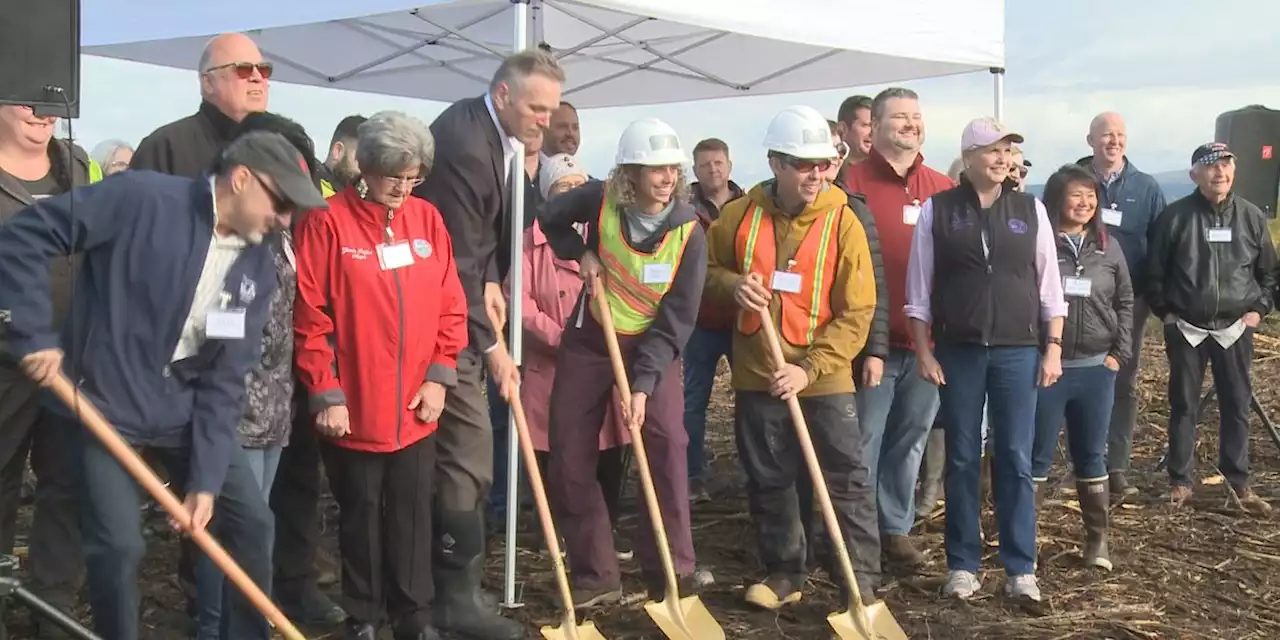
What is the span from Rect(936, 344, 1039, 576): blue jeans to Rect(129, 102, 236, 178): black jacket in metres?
2.81

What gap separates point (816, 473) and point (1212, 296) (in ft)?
10.3

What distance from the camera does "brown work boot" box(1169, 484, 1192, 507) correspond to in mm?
6594

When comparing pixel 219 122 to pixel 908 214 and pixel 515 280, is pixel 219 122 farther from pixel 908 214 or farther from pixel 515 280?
pixel 908 214

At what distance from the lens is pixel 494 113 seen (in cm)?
420

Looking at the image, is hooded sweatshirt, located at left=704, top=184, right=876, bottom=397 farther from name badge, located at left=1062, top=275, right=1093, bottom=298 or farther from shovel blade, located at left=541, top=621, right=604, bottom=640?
name badge, located at left=1062, top=275, right=1093, bottom=298

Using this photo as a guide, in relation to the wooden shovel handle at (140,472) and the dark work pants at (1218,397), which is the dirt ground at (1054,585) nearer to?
the dark work pants at (1218,397)

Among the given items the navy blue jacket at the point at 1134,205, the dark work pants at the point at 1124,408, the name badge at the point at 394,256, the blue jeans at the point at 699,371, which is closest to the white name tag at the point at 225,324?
the name badge at the point at 394,256

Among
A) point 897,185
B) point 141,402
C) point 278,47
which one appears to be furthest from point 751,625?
point 278,47

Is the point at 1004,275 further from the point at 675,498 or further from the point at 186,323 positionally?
the point at 186,323

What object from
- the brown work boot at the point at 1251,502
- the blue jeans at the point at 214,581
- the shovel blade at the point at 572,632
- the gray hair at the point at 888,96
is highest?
the gray hair at the point at 888,96

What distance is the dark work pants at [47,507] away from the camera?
13.6ft

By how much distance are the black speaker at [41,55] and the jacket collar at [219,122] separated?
492 millimetres

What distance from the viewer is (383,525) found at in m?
4.06

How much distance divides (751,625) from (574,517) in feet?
2.56
